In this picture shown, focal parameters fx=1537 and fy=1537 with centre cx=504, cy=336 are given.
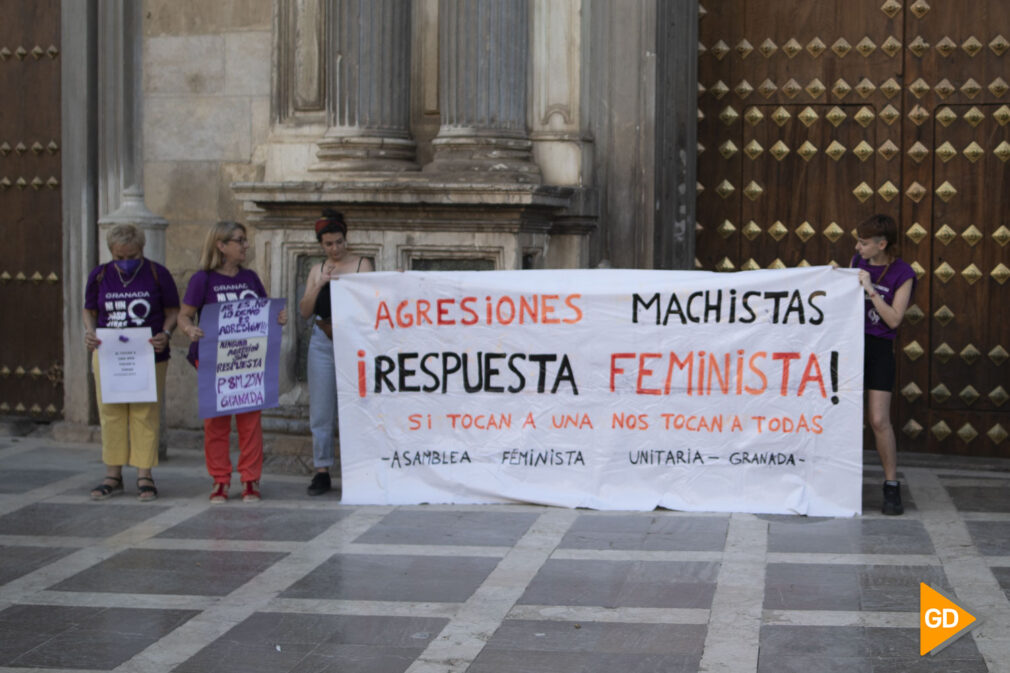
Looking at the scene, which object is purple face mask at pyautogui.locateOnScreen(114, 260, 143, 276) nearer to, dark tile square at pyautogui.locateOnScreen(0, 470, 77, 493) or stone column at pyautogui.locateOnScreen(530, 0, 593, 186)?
dark tile square at pyautogui.locateOnScreen(0, 470, 77, 493)

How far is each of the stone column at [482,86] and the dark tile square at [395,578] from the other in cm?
352

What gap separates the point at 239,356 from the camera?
9172 mm

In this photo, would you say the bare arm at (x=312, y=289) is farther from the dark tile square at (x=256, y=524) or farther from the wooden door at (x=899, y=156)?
the wooden door at (x=899, y=156)

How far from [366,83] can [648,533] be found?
4017 millimetres

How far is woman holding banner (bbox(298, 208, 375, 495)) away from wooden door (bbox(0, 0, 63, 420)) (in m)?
3.69

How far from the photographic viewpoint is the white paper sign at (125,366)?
9.09m

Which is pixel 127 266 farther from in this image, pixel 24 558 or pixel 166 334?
pixel 24 558

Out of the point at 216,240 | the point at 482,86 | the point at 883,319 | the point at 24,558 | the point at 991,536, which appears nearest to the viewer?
the point at 24,558

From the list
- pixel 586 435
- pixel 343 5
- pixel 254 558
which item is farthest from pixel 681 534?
pixel 343 5

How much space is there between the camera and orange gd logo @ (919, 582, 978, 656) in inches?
234

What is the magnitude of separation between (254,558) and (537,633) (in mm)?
1976

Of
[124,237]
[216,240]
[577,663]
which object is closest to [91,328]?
[124,237]

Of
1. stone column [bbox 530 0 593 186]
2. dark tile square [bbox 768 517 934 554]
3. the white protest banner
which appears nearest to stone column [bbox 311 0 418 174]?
stone column [bbox 530 0 593 186]

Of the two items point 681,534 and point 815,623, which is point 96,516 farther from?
point 815,623
